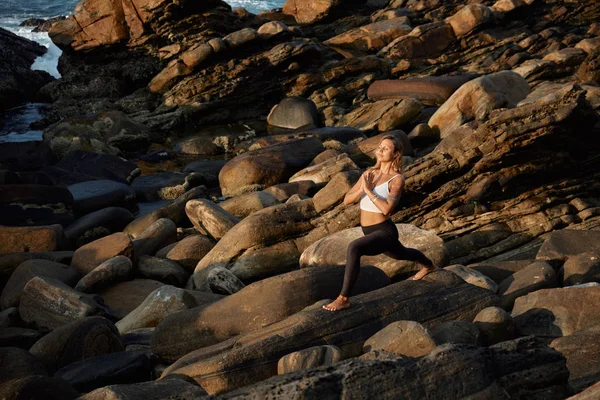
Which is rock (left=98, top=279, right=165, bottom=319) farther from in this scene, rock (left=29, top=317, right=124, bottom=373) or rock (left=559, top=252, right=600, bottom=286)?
rock (left=559, top=252, right=600, bottom=286)

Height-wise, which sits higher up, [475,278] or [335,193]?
[475,278]

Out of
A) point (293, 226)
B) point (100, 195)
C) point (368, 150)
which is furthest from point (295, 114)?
point (293, 226)

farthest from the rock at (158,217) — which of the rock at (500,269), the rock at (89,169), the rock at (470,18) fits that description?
the rock at (470,18)

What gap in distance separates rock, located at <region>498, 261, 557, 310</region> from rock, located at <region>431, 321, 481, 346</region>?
164cm

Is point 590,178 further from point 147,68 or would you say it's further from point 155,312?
point 147,68

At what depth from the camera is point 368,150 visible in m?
19.4

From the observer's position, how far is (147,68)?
2939 centimetres

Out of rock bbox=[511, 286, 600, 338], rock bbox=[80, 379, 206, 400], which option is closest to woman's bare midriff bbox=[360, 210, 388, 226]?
rock bbox=[511, 286, 600, 338]

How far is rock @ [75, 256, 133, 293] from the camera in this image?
11461 millimetres

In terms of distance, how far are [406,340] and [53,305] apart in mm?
5834

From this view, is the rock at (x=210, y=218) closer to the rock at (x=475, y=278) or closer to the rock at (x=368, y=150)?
the rock at (x=475, y=278)

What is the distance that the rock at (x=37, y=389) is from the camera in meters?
6.15

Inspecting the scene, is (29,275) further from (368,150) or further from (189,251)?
(368,150)

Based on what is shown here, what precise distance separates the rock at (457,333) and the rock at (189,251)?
21.5 ft
